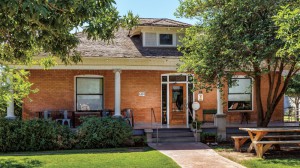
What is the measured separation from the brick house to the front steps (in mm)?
1802

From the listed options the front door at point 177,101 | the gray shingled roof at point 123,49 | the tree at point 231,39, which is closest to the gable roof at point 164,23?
the gray shingled roof at point 123,49

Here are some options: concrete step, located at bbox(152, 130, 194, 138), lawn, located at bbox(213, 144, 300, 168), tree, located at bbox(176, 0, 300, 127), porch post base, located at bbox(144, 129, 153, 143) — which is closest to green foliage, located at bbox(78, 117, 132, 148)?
porch post base, located at bbox(144, 129, 153, 143)

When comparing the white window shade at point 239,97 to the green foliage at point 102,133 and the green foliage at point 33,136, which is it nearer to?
the green foliage at point 102,133

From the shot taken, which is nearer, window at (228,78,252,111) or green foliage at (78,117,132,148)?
green foliage at (78,117,132,148)

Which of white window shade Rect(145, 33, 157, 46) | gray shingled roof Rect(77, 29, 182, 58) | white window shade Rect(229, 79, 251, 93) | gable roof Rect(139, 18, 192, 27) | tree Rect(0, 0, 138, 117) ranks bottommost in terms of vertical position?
white window shade Rect(229, 79, 251, 93)

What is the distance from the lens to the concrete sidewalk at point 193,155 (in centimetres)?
1016

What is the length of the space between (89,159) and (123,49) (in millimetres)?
7393

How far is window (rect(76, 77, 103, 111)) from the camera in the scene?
17.3 meters

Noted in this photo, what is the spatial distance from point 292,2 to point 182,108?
28.8 feet

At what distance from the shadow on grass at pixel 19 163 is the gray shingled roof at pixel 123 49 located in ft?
19.3

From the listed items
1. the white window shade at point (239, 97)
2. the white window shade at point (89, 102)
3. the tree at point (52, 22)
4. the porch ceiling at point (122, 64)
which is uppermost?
the porch ceiling at point (122, 64)

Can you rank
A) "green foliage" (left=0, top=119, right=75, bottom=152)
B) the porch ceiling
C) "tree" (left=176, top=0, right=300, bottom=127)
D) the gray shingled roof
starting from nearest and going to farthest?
"tree" (left=176, top=0, right=300, bottom=127)
"green foliage" (left=0, top=119, right=75, bottom=152)
the porch ceiling
the gray shingled roof

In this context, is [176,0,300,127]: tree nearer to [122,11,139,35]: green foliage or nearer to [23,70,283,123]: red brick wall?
[122,11,139,35]: green foliage

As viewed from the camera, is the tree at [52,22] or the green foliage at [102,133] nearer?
the tree at [52,22]
